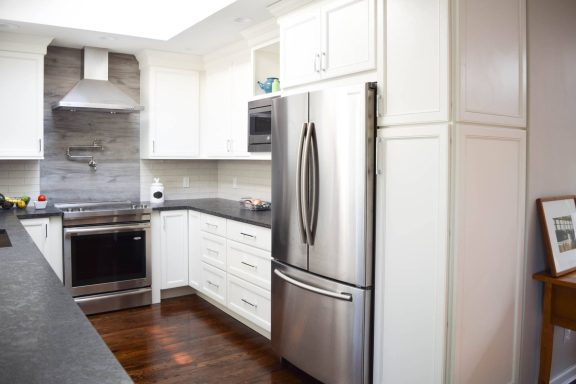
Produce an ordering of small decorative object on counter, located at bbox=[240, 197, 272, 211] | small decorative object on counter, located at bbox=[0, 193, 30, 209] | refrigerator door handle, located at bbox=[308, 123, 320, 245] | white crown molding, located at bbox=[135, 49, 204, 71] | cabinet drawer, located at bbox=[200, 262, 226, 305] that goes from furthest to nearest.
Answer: white crown molding, located at bbox=[135, 49, 204, 71] → small decorative object on counter, located at bbox=[240, 197, 272, 211] → cabinet drawer, located at bbox=[200, 262, 226, 305] → small decorative object on counter, located at bbox=[0, 193, 30, 209] → refrigerator door handle, located at bbox=[308, 123, 320, 245]

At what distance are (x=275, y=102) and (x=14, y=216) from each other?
214 cm

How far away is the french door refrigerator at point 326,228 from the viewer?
2.45 m

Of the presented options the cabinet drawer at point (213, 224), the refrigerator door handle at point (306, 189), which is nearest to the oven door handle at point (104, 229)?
the cabinet drawer at point (213, 224)

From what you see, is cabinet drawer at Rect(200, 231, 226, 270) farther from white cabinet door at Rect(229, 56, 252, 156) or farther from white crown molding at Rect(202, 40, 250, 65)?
white crown molding at Rect(202, 40, 250, 65)

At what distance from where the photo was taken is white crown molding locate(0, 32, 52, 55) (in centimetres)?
398

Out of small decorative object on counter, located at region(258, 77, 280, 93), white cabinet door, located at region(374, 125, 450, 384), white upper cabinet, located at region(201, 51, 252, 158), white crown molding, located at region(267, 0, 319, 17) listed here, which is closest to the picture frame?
white cabinet door, located at region(374, 125, 450, 384)

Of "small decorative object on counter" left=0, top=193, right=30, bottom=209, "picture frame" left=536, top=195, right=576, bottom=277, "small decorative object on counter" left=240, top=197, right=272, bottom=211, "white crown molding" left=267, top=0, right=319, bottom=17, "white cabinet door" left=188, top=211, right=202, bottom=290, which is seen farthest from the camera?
"white cabinet door" left=188, top=211, right=202, bottom=290

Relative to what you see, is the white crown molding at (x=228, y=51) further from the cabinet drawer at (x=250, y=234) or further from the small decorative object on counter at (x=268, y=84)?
the cabinet drawer at (x=250, y=234)

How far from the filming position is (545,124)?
2.61m

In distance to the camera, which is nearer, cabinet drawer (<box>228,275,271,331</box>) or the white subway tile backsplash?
cabinet drawer (<box>228,275,271,331</box>)

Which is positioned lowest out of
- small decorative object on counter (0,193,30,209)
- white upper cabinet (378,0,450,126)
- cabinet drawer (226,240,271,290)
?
cabinet drawer (226,240,271,290)

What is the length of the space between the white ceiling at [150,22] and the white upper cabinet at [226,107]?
21 cm

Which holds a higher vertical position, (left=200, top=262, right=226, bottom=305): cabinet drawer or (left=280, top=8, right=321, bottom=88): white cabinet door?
(left=280, top=8, right=321, bottom=88): white cabinet door

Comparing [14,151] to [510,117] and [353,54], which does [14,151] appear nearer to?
[353,54]
